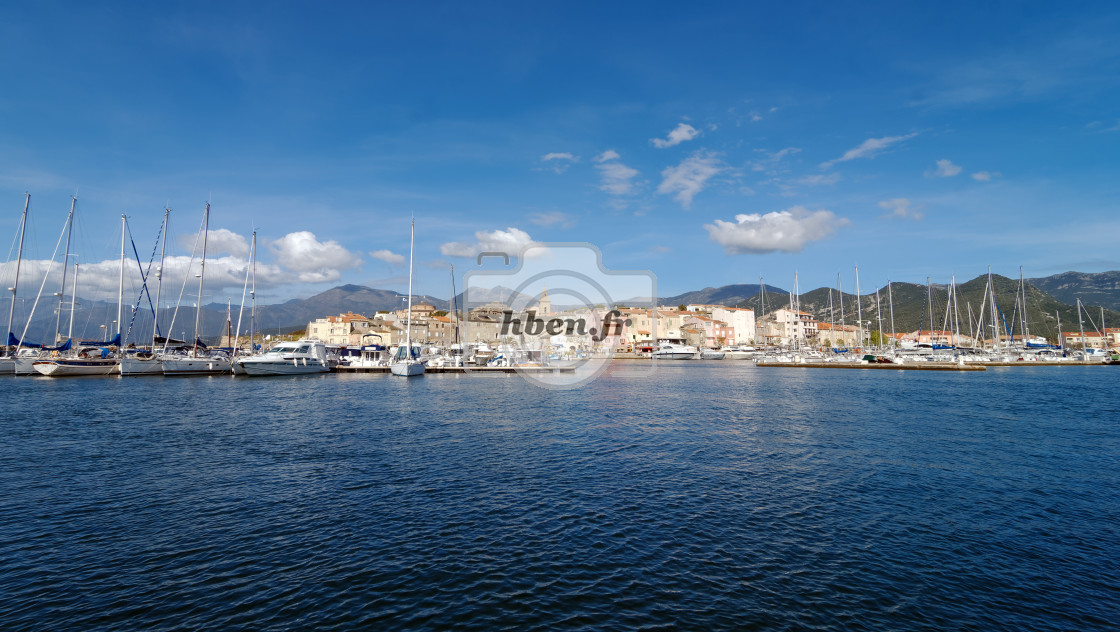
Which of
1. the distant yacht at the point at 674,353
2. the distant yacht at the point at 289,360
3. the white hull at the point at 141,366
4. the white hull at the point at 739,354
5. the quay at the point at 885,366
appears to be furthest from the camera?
the white hull at the point at 739,354

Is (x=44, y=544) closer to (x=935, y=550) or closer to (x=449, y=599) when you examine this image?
(x=449, y=599)

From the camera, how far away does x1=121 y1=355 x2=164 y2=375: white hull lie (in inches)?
2088

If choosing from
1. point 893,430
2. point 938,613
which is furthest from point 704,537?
point 893,430

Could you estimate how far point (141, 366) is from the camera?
176 feet

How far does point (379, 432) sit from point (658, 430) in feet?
42.2

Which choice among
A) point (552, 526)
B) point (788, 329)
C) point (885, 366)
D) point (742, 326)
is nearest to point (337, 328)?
point (742, 326)

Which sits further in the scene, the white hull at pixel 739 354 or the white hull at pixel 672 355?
the white hull at pixel 739 354

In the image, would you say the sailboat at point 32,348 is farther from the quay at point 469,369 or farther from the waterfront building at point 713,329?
the waterfront building at point 713,329

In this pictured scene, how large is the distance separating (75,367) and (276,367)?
1845cm

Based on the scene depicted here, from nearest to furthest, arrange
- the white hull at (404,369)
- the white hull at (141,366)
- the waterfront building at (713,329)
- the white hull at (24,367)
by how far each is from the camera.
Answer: the white hull at (24,367) → the white hull at (141,366) → the white hull at (404,369) → the waterfront building at (713,329)

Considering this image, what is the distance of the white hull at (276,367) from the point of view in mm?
53969

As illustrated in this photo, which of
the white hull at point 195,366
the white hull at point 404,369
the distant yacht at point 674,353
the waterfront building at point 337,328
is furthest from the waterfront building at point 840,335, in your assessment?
the white hull at point 195,366

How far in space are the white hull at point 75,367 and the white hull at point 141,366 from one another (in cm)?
187

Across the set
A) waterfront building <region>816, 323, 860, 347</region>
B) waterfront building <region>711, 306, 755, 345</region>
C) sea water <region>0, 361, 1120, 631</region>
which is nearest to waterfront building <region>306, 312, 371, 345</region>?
waterfront building <region>711, 306, 755, 345</region>
